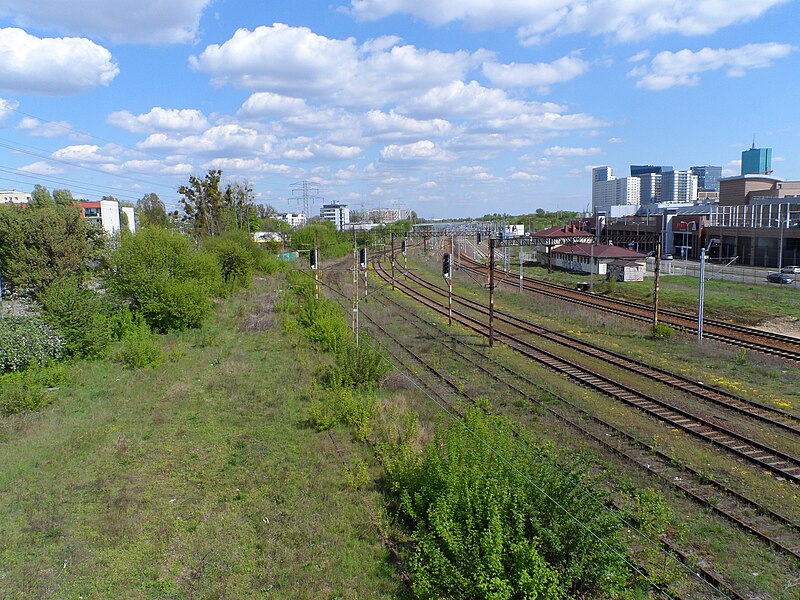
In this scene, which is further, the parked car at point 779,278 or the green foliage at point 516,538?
the parked car at point 779,278

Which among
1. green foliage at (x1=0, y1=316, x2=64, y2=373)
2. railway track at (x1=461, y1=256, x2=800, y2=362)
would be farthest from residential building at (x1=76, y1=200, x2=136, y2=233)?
railway track at (x1=461, y1=256, x2=800, y2=362)

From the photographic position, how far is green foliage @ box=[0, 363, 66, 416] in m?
17.9

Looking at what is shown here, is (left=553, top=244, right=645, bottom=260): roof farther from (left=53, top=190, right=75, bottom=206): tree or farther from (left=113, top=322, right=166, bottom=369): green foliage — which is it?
(left=53, top=190, right=75, bottom=206): tree

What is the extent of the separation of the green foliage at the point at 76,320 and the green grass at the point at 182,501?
4347mm

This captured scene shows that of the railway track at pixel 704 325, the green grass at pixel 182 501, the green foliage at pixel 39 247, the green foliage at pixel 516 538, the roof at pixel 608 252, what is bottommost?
the railway track at pixel 704 325

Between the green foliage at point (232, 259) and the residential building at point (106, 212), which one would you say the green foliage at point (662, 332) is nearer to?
the green foliage at point (232, 259)

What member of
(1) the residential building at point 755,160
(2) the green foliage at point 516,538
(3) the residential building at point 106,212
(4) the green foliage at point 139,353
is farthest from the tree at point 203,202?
(1) the residential building at point 755,160

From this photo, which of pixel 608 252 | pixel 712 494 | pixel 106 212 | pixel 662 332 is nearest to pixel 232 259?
pixel 662 332

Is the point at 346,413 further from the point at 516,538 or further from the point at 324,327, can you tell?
the point at 324,327

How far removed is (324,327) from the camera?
2800 cm

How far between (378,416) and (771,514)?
368 inches

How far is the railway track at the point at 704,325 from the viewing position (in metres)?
26.5

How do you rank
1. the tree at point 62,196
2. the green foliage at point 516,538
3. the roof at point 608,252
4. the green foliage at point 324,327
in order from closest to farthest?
the green foliage at point 516,538 → the green foliage at point 324,327 → the roof at point 608,252 → the tree at point 62,196

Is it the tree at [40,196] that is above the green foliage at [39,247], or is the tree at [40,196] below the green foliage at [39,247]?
above
